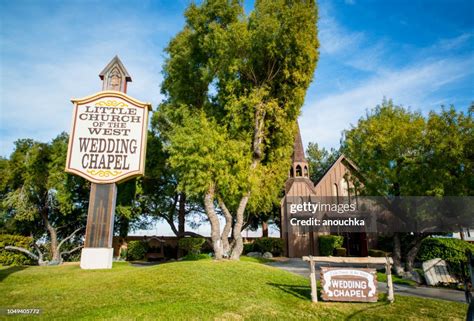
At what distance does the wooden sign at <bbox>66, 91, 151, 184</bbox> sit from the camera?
16.2 m

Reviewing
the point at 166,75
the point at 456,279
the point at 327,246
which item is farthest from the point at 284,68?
the point at 327,246

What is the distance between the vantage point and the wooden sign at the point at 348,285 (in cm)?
865

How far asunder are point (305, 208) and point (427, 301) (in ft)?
62.9

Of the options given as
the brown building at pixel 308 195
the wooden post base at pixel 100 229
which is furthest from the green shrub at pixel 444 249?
the wooden post base at pixel 100 229

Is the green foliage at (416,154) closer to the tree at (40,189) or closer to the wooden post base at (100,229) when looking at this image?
the wooden post base at (100,229)

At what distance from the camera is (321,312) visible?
26.3 ft

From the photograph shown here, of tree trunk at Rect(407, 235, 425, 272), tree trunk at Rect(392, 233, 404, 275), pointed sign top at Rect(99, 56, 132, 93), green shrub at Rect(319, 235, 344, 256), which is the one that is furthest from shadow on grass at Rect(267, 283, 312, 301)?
green shrub at Rect(319, 235, 344, 256)

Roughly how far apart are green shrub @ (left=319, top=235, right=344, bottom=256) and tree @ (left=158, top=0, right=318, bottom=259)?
9625 mm

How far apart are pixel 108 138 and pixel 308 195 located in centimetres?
1968

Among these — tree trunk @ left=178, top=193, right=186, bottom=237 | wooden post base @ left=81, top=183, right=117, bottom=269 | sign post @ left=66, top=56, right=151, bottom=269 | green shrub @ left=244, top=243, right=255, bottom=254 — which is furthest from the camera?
green shrub @ left=244, top=243, right=255, bottom=254

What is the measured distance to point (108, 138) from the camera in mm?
16578

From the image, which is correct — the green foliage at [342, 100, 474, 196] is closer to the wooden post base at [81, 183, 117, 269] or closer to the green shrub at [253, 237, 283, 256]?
the green shrub at [253, 237, 283, 256]

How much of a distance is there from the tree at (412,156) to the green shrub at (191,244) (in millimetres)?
14001

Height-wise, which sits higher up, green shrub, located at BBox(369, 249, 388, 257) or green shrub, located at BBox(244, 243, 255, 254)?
green shrub, located at BBox(369, 249, 388, 257)
